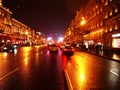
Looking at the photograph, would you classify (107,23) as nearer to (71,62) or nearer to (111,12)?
(111,12)

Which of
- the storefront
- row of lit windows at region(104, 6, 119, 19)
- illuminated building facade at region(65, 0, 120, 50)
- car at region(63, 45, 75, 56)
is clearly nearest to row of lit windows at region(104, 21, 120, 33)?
illuminated building facade at region(65, 0, 120, 50)

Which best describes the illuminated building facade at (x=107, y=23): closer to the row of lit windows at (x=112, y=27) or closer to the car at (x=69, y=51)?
the row of lit windows at (x=112, y=27)

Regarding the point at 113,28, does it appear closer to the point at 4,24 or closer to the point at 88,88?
the point at 88,88

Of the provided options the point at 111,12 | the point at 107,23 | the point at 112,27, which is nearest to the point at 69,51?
the point at 112,27

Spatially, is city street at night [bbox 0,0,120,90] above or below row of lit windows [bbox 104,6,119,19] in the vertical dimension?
below

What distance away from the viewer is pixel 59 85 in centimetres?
1034

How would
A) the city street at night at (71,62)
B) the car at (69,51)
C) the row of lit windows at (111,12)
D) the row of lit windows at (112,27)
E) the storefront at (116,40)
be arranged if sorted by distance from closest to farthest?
the city street at night at (71,62) → the car at (69,51) → the storefront at (116,40) → the row of lit windows at (112,27) → the row of lit windows at (111,12)

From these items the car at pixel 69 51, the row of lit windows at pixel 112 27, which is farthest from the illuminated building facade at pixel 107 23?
the car at pixel 69 51

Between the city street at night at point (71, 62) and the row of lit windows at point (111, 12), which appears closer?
the city street at night at point (71, 62)

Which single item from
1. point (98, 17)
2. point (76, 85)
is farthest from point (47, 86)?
point (98, 17)

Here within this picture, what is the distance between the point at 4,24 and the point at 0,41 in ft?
31.0

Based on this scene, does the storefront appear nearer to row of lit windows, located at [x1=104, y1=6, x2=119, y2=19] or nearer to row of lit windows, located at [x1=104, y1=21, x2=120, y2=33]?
row of lit windows, located at [x1=104, y1=21, x2=120, y2=33]

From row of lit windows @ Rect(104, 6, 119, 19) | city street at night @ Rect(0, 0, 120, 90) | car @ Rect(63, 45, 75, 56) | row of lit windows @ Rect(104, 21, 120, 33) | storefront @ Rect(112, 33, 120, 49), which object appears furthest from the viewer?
row of lit windows @ Rect(104, 6, 119, 19)

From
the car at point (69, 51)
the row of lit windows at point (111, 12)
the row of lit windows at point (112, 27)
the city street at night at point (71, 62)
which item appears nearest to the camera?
the city street at night at point (71, 62)
